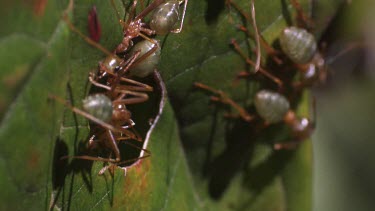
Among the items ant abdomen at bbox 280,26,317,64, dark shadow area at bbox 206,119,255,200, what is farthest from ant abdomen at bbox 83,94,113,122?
ant abdomen at bbox 280,26,317,64

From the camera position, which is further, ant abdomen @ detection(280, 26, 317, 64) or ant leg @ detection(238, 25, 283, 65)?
ant abdomen @ detection(280, 26, 317, 64)

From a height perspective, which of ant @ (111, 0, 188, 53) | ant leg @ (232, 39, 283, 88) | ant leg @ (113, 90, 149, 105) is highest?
ant @ (111, 0, 188, 53)

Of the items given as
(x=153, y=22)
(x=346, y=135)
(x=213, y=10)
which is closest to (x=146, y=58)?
Result: (x=153, y=22)

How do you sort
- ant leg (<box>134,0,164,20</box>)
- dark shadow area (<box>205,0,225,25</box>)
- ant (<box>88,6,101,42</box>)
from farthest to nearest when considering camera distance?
dark shadow area (<box>205,0,225,25</box>), ant leg (<box>134,0,164,20</box>), ant (<box>88,6,101,42</box>)

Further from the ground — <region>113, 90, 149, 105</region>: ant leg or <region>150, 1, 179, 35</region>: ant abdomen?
<region>150, 1, 179, 35</region>: ant abdomen

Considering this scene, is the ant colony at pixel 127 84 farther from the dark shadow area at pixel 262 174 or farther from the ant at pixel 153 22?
the dark shadow area at pixel 262 174

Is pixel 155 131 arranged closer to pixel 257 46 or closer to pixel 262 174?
pixel 257 46

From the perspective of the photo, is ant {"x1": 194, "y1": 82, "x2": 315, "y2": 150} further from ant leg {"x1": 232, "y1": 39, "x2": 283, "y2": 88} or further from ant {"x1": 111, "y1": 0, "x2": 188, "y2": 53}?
ant {"x1": 111, "y1": 0, "x2": 188, "y2": 53}
